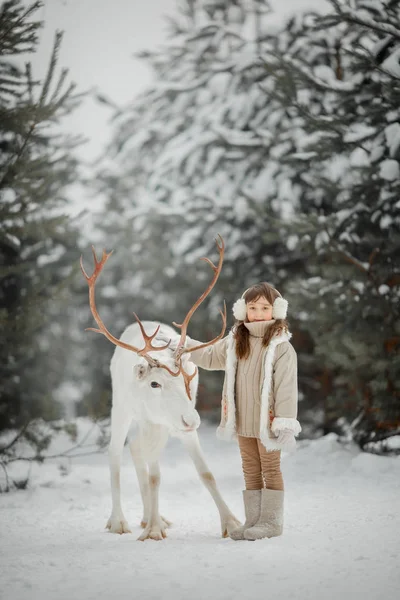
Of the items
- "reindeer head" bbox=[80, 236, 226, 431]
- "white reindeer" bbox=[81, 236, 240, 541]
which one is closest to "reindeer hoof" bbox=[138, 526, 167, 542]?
"white reindeer" bbox=[81, 236, 240, 541]

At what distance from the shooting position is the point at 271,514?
11.9 ft

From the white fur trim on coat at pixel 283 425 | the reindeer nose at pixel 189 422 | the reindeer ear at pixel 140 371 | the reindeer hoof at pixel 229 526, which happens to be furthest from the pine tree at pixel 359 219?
the reindeer ear at pixel 140 371

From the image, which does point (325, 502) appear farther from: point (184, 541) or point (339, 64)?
point (339, 64)

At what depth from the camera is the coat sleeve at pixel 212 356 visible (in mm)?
4047

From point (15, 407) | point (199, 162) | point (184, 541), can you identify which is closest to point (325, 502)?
point (184, 541)

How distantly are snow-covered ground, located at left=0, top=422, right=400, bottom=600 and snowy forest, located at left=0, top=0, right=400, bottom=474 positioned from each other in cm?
73

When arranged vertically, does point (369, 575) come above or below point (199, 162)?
below

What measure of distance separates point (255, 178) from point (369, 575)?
19.8ft

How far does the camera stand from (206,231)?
863 cm

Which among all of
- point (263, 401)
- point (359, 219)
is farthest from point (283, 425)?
point (359, 219)

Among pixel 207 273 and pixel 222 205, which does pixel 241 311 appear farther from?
pixel 207 273

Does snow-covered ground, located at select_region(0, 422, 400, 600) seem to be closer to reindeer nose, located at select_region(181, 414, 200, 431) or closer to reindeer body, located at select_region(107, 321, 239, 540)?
reindeer body, located at select_region(107, 321, 239, 540)

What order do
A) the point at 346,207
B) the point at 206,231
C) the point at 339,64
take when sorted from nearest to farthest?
the point at 346,207, the point at 339,64, the point at 206,231

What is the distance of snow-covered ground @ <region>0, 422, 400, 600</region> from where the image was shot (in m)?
2.81
